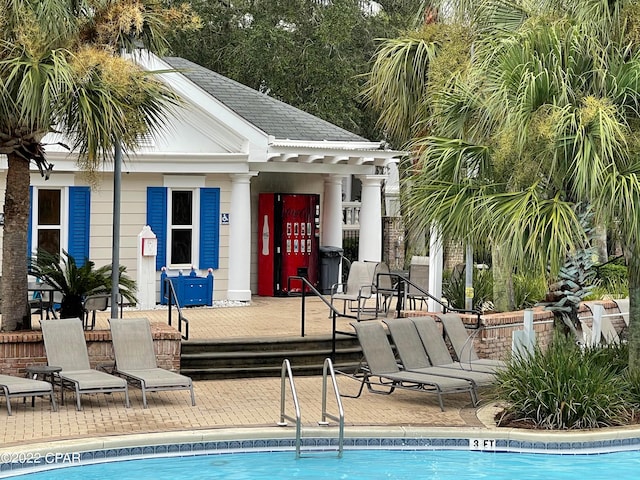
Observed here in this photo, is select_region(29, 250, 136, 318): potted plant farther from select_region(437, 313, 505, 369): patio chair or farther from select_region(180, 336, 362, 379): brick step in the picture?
select_region(437, 313, 505, 369): patio chair

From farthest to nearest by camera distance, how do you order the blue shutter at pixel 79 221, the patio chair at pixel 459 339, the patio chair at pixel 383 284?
1. the blue shutter at pixel 79 221
2. the patio chair at pixel 383 284
3. the patio chair at pixel 459 339

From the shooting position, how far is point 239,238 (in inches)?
890

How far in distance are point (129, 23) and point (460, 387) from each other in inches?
250

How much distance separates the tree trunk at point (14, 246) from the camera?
596 inches

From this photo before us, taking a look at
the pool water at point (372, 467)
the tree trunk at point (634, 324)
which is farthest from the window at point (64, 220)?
the tree trunk at point (634, 324)

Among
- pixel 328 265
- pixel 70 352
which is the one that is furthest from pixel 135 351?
pixel 328 265

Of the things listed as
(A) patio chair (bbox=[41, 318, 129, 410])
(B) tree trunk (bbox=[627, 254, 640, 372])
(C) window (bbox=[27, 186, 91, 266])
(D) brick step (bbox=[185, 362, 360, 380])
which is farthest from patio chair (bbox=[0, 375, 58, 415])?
(C) window (bbox=[27, 186, 91, 266])

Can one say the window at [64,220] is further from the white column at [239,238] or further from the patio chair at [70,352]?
the patio chair at [70,352]

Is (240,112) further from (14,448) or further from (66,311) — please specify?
(14,448)

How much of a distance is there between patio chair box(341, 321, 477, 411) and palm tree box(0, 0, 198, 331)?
403cm

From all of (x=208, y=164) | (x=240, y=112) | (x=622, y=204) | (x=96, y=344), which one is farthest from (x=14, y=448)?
(x=240, y=112)

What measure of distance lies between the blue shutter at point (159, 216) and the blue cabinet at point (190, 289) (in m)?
0.44

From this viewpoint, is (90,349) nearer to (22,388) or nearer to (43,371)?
(43,371)

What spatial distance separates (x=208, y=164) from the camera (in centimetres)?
2236
